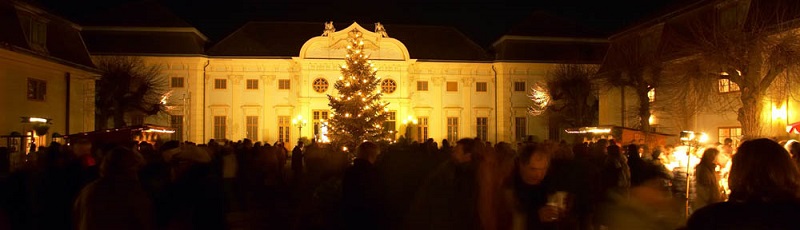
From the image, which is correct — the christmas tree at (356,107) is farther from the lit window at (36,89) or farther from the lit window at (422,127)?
the lit window at (36,89)

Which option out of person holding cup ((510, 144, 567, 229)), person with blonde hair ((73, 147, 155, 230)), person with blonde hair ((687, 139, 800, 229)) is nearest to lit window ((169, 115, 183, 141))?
person with blonde hair ((73, 147, 155, 230))

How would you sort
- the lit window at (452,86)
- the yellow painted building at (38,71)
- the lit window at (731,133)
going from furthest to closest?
1. the lit window at (452,86)
2. the lit window at (731,133)
3. the yellow painted building at (38,71)

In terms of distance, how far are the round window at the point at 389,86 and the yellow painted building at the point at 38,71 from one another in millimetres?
16975

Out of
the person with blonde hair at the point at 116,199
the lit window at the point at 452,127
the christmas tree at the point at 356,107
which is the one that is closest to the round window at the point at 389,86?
the lit window at the point at 452,127

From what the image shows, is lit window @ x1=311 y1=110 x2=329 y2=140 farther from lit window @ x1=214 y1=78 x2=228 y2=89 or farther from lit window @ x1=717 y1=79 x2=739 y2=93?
lit window @ x1=717 y1=79 x2=739 y2=93

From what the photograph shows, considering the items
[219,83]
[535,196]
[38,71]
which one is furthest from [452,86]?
[535,196]

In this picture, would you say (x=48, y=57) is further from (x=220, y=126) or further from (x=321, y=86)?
(x=321, y=86)

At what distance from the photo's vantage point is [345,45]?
38.6m

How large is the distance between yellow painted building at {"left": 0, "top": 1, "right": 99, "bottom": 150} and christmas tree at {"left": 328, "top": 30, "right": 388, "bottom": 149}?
1141 centimetres

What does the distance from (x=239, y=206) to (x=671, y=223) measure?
4.55m

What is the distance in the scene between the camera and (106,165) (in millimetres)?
4309

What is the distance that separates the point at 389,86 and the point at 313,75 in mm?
4841

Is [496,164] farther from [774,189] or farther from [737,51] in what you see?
[737,51]

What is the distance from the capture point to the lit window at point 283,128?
40.5 meters
